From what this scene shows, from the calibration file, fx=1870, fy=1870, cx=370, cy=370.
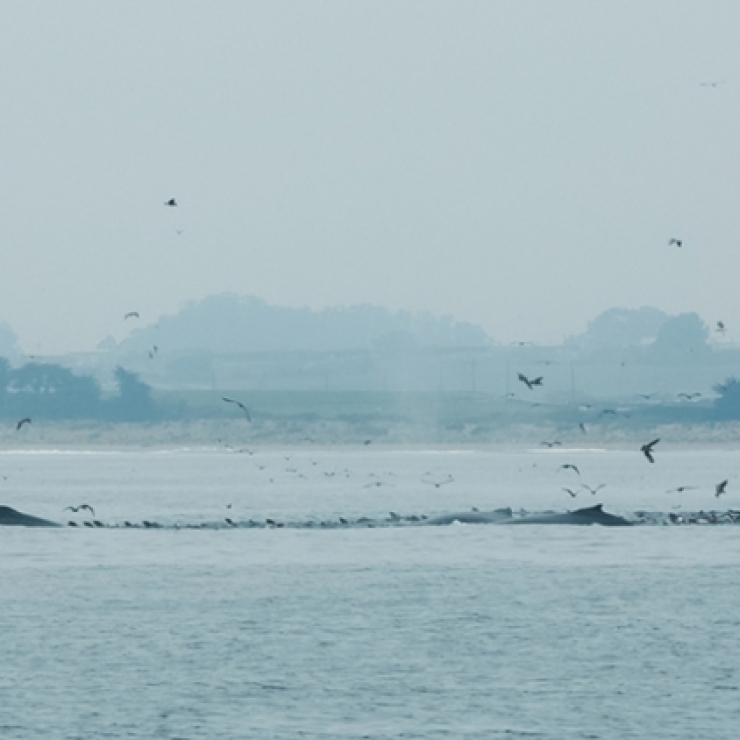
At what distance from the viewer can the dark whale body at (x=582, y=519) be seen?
209 ft

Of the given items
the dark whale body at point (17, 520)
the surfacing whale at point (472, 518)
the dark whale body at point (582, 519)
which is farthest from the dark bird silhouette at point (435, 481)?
the dark whale body at point (17, 520)

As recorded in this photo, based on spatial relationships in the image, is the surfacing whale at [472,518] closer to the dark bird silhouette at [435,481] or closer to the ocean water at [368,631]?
the ocean water at [368,631]

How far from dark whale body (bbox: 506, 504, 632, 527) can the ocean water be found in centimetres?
133

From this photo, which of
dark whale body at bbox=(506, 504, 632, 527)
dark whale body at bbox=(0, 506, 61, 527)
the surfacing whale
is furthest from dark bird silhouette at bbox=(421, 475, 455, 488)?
dark whale body at bbox=(0, 506, 61, 527)

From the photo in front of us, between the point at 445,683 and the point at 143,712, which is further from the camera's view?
the point at 445,683

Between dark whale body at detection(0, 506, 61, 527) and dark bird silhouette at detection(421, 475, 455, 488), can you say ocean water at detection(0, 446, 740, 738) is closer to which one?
dark whale body at detection(0, 506, 61, 527)

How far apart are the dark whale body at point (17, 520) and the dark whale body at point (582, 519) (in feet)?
51.3

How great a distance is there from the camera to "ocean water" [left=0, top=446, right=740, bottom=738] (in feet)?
84.4

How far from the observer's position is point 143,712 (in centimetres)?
2603

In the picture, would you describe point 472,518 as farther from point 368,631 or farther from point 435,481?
point 435,481

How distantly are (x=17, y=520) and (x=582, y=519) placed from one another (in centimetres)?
1940

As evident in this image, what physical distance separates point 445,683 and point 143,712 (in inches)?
196

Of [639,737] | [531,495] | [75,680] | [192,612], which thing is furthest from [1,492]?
[639,737]

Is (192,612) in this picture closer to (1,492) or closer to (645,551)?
(645,551)
